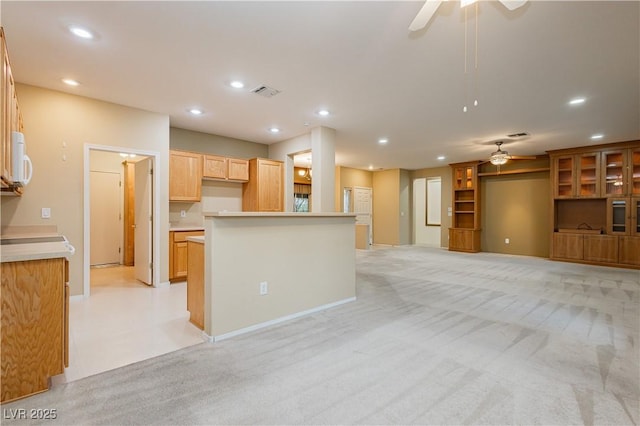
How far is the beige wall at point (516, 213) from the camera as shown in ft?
26.4

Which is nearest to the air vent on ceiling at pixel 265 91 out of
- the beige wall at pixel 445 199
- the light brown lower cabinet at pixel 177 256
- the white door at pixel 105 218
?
the light brown lower cabinet at pixel 177 256

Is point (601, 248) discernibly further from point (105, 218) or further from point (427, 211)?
point (105, 218)

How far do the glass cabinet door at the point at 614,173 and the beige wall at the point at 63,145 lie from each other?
9.27 metres

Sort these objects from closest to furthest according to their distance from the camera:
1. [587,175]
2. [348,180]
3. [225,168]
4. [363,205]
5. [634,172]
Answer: [225,168] < [634,172] < [587,175] < [348,180] < [363,205]

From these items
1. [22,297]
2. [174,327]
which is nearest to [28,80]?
[22,297]

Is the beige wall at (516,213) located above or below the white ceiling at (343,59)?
below

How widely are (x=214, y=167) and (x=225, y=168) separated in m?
0.23

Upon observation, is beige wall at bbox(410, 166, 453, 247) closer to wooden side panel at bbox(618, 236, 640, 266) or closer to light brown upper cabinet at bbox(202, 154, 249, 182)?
wooden side panel at bbox(618, 236, 640, 266)

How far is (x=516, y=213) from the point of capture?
849 centimetres

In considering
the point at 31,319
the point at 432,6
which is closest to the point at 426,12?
the point at 432,6

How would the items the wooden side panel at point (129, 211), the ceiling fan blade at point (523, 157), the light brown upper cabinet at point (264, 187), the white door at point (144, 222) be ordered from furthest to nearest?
1. the ceiling fan blade at point (523, 157)
2. the wooden side panel at point (129, 211)
3. the light brown upper cabinet at point (264, 187)
4. the white door at point (144, 222)

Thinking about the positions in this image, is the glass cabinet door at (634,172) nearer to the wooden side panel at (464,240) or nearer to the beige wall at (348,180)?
the wooden side panel at (464,240)

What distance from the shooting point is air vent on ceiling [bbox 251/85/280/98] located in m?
3.82

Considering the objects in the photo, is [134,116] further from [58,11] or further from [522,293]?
[522,293]
